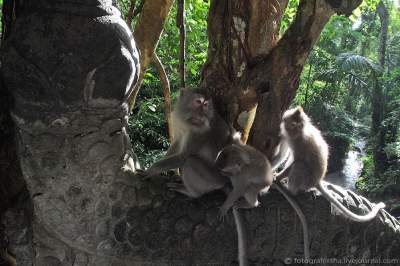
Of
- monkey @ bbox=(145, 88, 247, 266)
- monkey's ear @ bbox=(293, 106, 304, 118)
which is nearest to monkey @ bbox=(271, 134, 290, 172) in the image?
monkey's ear @ bbox=(293, 106, 304, 118)

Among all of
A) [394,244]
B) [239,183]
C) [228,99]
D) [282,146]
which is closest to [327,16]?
[228,99]

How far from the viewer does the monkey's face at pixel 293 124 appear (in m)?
3.23

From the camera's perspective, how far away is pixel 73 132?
71.9 inches

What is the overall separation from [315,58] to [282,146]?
1253 cm

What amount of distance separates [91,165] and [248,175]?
0.97 m

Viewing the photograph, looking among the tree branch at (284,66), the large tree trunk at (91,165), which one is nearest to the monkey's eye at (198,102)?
the tree branch at (284,66)

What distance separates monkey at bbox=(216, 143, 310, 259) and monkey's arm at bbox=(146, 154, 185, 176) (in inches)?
9.1

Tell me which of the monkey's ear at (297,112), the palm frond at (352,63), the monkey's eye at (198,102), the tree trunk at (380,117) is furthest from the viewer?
the tree trunk at (380,117)

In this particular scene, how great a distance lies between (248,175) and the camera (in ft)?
8.22

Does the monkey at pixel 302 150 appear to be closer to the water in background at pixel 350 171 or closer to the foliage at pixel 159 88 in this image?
the foliage at pixel 159 88

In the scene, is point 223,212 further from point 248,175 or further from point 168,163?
point 168,163

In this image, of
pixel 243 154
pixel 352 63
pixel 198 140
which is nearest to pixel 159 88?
pixel 352 63

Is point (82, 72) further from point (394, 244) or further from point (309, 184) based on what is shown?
point (394, 244)

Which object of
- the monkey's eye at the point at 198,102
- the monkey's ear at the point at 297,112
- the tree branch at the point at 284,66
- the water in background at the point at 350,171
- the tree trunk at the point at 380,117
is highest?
the tree branch at the point at 284,66
